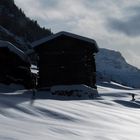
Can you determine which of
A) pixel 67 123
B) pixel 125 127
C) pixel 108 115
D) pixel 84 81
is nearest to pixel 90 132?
pixel 67 123

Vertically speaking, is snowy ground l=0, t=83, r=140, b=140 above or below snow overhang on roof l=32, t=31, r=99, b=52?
below

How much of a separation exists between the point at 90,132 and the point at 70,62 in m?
17.9

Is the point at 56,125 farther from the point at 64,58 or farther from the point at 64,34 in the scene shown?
the point at 64,34

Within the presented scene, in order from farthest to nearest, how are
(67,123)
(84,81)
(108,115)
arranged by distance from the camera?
(84,81), (108,115), (67,123)

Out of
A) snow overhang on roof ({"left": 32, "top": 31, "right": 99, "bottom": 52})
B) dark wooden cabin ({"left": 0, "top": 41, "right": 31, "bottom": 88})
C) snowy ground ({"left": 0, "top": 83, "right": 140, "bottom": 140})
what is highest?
snow overhang on roof ({"left": 32, "top": 31, "right": 99, "bottom": 52})

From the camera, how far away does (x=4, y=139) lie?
768cm

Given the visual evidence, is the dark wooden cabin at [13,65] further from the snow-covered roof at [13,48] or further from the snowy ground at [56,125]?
the snowy ground at [56,125]

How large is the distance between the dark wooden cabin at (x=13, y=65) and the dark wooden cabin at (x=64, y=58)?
4.58 ft

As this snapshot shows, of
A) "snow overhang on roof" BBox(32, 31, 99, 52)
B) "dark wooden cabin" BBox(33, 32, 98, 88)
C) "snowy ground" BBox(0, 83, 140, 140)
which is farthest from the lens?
"dark wooden cabin" BBox(33, 32, 98, 88)

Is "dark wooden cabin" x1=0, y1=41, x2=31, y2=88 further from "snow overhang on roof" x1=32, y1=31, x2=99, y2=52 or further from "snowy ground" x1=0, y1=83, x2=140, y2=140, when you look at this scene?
"snowy ground" x1=0, y1=83, x2=140, y2=140

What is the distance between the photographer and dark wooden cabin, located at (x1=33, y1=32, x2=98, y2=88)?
28500 mm

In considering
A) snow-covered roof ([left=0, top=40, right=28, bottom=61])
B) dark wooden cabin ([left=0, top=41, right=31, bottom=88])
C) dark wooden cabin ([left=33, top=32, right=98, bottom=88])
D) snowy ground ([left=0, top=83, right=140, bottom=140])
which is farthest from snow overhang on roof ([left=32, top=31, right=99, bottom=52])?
snowy ground ([left=0, top=83, right=140, bottom=140])

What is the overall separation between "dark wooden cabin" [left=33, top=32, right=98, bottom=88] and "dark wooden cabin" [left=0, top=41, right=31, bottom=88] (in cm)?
140

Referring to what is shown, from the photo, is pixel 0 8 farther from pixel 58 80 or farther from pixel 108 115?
pixel 108 115
